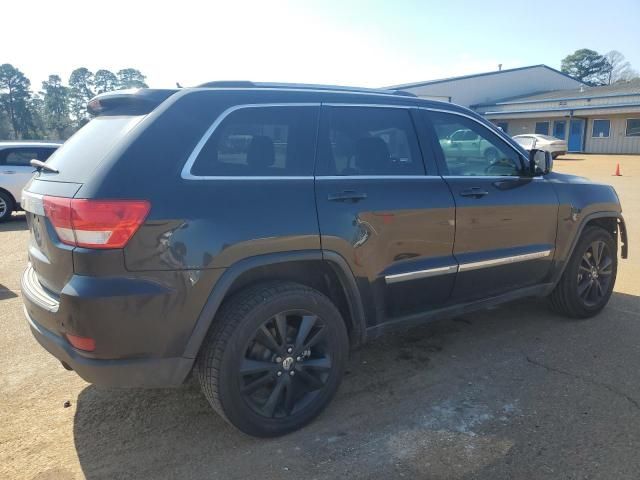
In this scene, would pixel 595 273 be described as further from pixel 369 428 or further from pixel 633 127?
pixel 633 127

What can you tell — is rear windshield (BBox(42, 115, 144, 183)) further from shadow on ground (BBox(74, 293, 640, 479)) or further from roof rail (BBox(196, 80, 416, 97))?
shadow on ground (BBox(74, 293, 640, 479))

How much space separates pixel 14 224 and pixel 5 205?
1.64 feet

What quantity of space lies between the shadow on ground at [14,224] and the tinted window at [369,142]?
9.20m

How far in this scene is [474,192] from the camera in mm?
3721

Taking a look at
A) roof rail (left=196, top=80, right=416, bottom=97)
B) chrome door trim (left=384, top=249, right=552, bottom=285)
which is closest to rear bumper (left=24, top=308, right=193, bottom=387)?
chrome door trim (left=384, top=249, right=552, bottom=285)

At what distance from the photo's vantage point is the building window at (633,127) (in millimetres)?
33000

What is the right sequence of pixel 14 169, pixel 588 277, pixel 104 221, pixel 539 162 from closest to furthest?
pixel 104 221 → pixel 539 162 → pixel 588 277 → pixel 14 169

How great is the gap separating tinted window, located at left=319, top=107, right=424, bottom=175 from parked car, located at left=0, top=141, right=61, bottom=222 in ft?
32.7

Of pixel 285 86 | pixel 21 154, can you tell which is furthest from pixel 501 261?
pixel 21 154

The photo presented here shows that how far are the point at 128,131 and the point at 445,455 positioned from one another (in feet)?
7.73

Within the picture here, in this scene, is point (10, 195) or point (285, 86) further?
point (10, 195)

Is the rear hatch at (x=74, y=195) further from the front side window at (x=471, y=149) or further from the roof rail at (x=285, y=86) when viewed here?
the front side window at (x=471, y=149)

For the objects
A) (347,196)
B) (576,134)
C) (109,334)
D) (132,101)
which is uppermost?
(132,101)

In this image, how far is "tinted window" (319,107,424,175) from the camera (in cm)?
321
